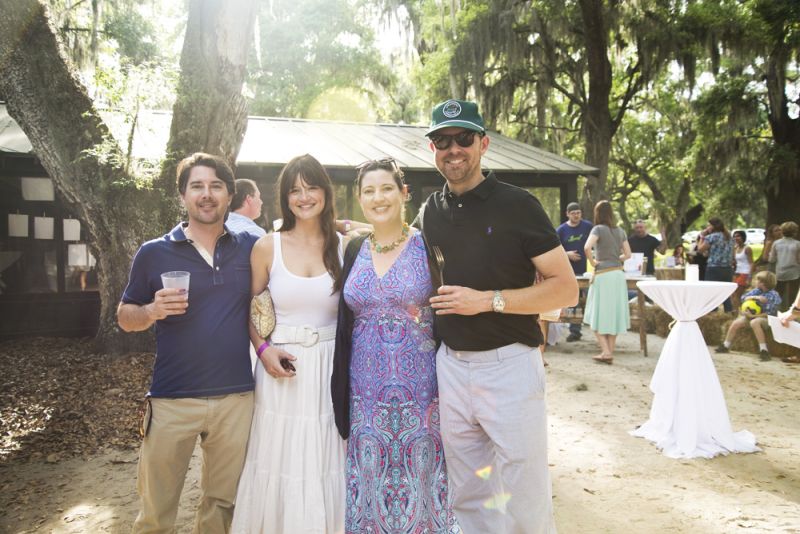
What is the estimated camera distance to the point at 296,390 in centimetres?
279

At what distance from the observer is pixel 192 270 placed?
275 centimetres

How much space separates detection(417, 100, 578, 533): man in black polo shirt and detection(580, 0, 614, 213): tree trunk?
11554 millimetres

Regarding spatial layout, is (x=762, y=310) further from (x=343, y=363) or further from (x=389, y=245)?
(x=343, y=363)

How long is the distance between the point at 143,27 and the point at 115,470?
1148cm

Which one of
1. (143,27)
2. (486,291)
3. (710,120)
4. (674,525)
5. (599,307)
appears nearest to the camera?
(486,291)

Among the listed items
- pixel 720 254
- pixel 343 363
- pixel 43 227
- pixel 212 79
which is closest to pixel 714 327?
pixel 720 254

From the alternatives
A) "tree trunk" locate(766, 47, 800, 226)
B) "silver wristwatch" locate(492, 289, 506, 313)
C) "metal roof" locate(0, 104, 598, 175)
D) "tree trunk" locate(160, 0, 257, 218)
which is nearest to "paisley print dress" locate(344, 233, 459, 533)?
"silver wristwatch" locate(492, 289, 506, 313)

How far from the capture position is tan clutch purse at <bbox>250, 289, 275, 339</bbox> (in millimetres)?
2832

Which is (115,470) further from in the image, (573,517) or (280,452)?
(573,517)

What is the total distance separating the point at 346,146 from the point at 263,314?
30.8 ft

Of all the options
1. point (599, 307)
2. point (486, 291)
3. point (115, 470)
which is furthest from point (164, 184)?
point (599, 307)

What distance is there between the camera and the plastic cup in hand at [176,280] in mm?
2467

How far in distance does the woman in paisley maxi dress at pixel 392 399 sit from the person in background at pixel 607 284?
6130 millimetres

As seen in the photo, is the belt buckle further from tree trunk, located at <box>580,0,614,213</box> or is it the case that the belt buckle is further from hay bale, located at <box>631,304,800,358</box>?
tree trunk, located at <box>580,0,614,213</box>
